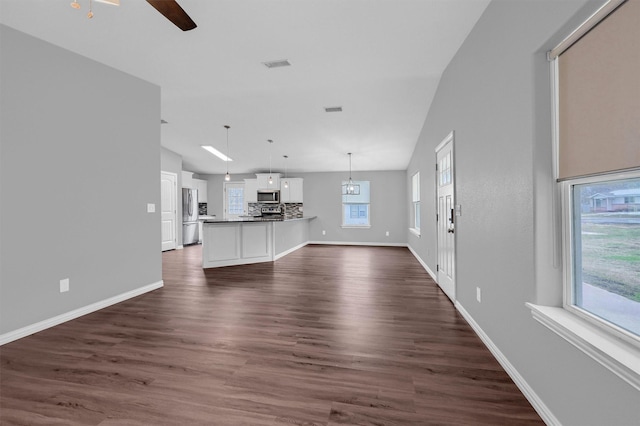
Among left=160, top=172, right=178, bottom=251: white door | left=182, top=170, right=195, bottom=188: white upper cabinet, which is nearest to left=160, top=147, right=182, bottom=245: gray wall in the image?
left=160, top=172, right=178, bottom=251: white door

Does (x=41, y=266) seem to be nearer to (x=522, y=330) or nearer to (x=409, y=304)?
(x=409, y=304)

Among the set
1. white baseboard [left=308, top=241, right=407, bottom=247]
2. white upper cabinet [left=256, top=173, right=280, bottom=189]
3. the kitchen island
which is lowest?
white baseboard [left=308, top=241, right=407, bottom=247]

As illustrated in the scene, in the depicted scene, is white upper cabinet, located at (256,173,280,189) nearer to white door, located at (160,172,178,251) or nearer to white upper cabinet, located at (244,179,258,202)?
white upper cabinet, located at (244,179,258,202)

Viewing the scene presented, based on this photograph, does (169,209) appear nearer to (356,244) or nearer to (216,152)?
(216,152)

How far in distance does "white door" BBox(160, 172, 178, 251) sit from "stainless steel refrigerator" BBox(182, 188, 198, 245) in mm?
512

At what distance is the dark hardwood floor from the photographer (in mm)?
1591

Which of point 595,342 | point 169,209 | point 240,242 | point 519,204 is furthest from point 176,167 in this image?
point 595,342

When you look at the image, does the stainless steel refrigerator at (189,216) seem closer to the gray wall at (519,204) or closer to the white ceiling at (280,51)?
the white ceiling at (280,51)

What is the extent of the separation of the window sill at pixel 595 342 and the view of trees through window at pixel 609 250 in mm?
76

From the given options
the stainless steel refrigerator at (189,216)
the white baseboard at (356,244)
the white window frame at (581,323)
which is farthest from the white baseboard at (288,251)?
the white window frame at (581,323)

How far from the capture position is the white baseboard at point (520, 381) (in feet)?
4.87

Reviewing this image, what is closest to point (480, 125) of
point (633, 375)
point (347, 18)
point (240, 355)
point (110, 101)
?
point (347, 18)

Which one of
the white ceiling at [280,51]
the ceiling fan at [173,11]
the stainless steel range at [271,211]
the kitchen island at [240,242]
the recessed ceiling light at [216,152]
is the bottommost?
the kitchen island at [240,242]

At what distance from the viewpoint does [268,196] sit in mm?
9203
